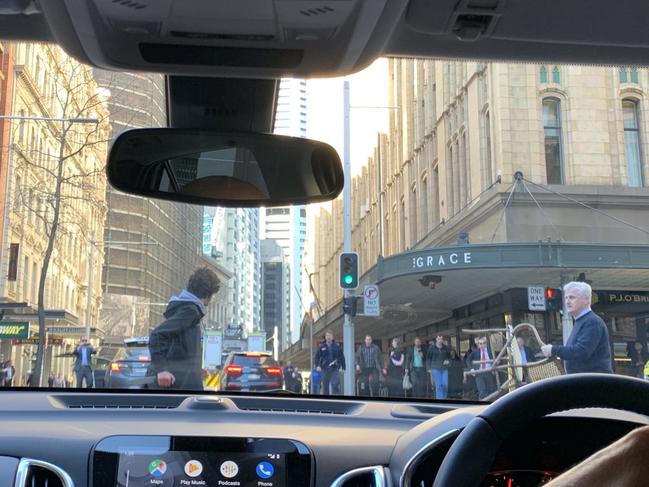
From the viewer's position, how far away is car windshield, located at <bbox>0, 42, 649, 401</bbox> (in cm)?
266

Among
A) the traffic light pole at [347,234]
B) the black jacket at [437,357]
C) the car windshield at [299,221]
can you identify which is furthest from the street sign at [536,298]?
the traffic light pole at [347,234]

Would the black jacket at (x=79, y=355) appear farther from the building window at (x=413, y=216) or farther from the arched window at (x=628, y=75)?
the arched window at (x=628, y=75)

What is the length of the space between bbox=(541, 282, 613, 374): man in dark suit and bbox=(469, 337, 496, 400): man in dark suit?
0.34 meters

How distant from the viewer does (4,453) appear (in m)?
2.42

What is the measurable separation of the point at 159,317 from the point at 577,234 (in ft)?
9.83

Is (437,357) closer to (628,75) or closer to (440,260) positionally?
(440,260)

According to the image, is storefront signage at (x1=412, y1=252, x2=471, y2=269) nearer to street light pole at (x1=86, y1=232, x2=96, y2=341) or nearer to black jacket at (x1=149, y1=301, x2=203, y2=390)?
black jacket at (x1=149, y1=301, x2=203, y2=390)

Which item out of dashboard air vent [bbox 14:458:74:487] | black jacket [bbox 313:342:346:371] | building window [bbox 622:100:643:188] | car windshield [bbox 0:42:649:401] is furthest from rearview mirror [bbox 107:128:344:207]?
black jacket [bbox 313:342:346:371]

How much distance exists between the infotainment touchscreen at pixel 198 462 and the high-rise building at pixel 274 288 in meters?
0.71

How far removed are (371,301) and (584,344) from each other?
135 cm

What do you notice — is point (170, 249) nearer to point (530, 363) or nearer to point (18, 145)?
point (18, 145)

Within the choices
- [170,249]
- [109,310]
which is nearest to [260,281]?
[170,249]

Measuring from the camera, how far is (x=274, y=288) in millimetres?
3207

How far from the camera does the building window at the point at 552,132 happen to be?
9.99ft
